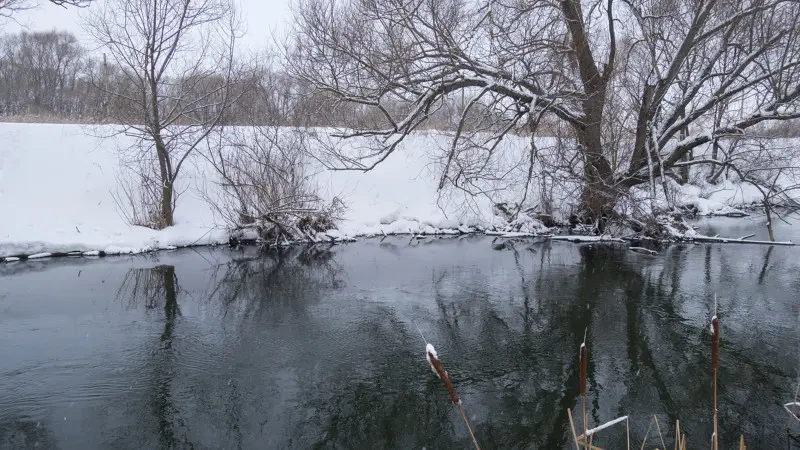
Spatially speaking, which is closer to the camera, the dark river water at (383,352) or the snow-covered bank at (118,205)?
the dark river water at (383,352)

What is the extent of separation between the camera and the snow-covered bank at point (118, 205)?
12211 mm

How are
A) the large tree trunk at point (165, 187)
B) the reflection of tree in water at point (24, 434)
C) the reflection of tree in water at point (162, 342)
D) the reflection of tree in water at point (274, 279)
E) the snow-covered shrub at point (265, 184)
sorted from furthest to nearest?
the snow-covered shrub at point (265, 184) < the large tree trunk at point (165, 187) < the reflection of tree in water at point (274, 279) < the reflection of tree in water at point (162, 342) < the reflection of tree in water at point (24, 434)

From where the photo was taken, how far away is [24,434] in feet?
14.6

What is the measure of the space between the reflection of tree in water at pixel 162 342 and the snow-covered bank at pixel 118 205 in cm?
269

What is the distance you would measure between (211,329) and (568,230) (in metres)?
11.2

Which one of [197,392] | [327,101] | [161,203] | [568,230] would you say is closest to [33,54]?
[161,203]

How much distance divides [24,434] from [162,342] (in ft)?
6.94

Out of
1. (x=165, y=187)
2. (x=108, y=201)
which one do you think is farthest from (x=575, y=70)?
(x=108, y=201)

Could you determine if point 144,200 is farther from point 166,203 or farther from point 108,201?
point 108,201

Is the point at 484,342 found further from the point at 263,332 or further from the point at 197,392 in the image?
the point at 197,392

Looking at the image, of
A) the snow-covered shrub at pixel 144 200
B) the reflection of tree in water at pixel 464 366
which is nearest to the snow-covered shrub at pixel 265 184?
the snow-covered shrub at pixel 144 200

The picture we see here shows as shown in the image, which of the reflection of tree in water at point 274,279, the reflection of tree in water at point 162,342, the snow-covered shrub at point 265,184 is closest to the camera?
the reflection of tree in water at point 162,342

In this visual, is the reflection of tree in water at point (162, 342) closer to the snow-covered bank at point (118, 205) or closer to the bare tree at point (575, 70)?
the snow-covered bank at point (118, 205)

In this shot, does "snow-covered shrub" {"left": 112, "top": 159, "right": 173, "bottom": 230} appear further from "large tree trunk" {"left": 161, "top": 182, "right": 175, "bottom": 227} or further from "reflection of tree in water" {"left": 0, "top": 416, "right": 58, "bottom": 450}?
"reflection of tree in water" {"left": 0, "top": 416, "right": 58, "bottom": 450}
